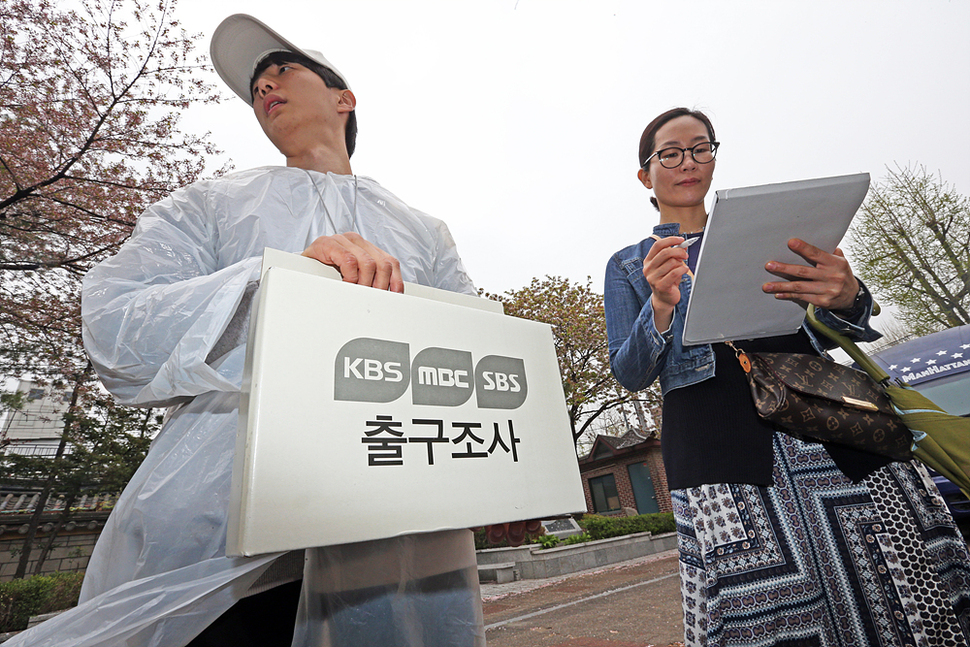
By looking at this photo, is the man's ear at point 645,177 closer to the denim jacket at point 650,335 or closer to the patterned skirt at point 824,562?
the denim jacket at point 650,335

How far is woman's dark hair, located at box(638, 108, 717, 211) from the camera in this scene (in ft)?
6.13

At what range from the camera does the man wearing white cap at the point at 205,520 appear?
72 centimetres

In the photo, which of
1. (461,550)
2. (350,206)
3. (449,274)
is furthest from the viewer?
(449,274)

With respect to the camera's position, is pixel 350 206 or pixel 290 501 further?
pixel 350 206

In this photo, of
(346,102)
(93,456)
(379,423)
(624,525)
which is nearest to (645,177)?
(346,102)

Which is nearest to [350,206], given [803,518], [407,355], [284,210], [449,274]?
[284,210]

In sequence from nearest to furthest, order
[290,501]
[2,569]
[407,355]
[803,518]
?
[290,501] → [407,355] → [803,518] → [2,569]

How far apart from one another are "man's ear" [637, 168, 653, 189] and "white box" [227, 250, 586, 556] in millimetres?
1364

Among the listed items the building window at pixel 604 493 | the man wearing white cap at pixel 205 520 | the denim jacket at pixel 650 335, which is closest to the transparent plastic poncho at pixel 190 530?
the man wearing white cap at pixel 205 520

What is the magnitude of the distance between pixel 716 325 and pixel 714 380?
18cm

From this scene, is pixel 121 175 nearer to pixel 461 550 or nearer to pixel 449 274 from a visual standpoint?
pixel 449 274

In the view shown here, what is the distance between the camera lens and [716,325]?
1.28 metres

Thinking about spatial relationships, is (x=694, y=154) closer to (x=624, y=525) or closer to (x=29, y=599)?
(x=624, y=525)

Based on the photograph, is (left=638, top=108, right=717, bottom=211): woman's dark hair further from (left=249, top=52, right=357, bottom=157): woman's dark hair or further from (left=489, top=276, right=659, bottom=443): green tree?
(left=489, top=276, right=659, bottom=443): green tree
